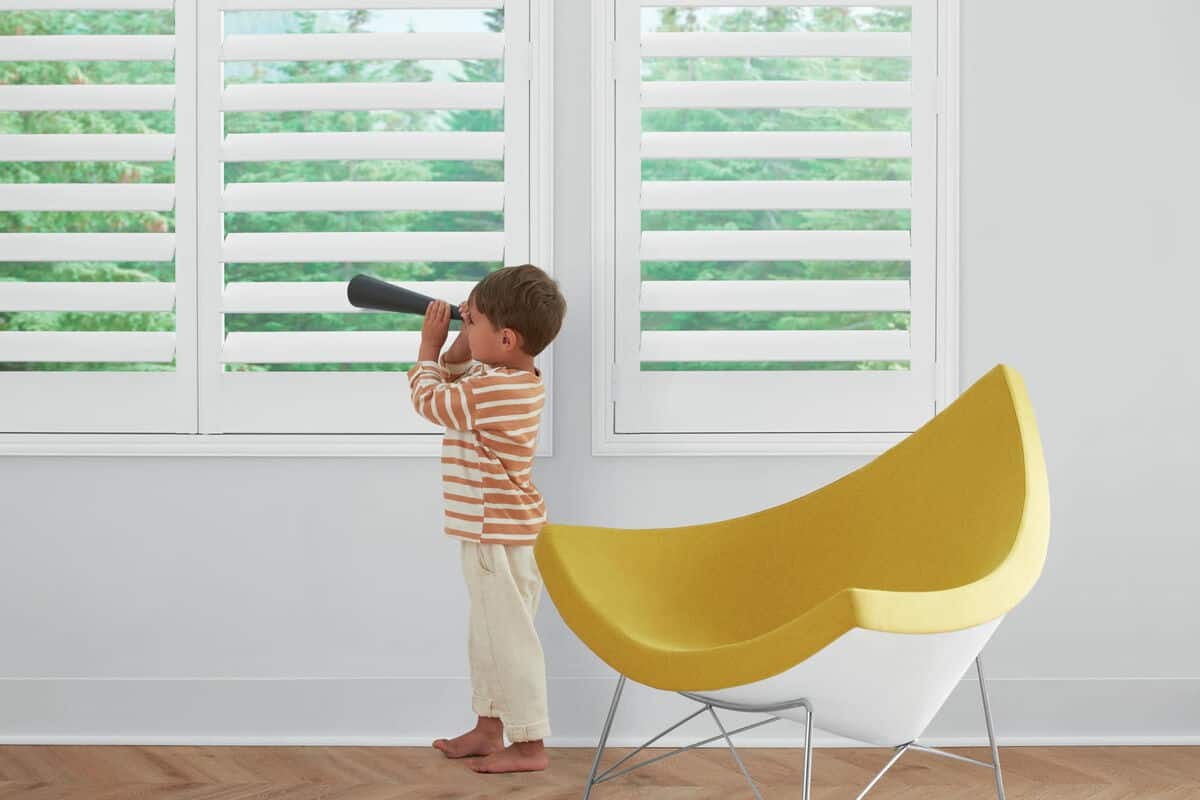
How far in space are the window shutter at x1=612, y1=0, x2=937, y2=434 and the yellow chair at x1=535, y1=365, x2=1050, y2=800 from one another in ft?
1.64

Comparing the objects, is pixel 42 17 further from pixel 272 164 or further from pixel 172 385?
pixel 172 385

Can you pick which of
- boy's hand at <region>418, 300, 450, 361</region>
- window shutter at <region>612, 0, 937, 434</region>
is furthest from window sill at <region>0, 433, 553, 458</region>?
window shutter at <region>612, 0, 937, 434</region>

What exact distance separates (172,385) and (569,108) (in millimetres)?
1082

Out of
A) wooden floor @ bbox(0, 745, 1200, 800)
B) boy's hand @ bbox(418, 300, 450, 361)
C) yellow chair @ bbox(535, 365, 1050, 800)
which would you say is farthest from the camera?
boy's hand @ bbox(418, 300, 450, 361)

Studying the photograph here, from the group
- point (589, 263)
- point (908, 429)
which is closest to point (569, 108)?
point (589, 263)

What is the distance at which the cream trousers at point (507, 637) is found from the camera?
204 centimetres

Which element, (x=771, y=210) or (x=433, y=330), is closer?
(x=433, y=330)

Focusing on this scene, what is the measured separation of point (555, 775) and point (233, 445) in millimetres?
1001

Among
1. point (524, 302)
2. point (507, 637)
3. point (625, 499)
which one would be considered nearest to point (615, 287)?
point (524, 302)

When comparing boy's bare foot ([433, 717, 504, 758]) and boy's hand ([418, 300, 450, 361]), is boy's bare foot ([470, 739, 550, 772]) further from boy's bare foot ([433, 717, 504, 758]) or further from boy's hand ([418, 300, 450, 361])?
boy's hand ([418, 300, 450, 361])

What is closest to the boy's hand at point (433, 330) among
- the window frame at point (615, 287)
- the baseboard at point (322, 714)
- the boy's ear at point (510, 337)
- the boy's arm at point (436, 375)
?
the boy's arm at point (436, 375)

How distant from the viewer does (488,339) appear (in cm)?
203

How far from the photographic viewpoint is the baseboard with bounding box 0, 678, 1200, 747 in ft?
7.41

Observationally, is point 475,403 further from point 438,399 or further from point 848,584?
point 848,584
